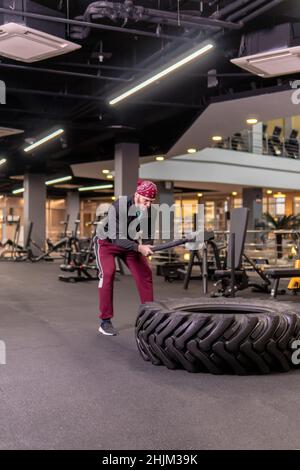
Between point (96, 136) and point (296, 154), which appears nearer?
point (96, 136)

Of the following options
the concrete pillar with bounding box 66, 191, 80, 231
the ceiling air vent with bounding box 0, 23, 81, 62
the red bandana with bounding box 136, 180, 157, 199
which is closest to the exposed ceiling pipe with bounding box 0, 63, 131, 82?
the ceiling air vent with bounding box 0, 23, 81, 62

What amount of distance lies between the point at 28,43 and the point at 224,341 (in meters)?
3.64

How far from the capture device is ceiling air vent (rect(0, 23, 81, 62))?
4701mm

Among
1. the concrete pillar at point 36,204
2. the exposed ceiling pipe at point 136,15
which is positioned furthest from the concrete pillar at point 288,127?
the exposed ceiling pipe at point 136,15

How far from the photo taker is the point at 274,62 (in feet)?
18.5

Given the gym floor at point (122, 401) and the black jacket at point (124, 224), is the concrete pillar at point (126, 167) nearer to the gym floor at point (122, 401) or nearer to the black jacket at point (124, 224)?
the black jacket at point (124, 224)

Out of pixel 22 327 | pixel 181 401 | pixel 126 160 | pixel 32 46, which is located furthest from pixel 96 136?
pixel 181 401

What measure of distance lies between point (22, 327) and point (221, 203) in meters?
21.2

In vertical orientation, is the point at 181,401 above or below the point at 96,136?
below

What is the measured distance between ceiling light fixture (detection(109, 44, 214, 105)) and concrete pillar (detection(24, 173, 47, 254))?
975cm

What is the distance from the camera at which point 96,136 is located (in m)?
11.7

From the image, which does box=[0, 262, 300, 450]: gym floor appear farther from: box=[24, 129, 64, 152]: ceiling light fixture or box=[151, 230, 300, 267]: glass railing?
box=[24, 129, 64, 152]: ceiling light fixture

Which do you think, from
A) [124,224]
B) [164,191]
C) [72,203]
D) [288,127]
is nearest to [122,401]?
[124,224]
